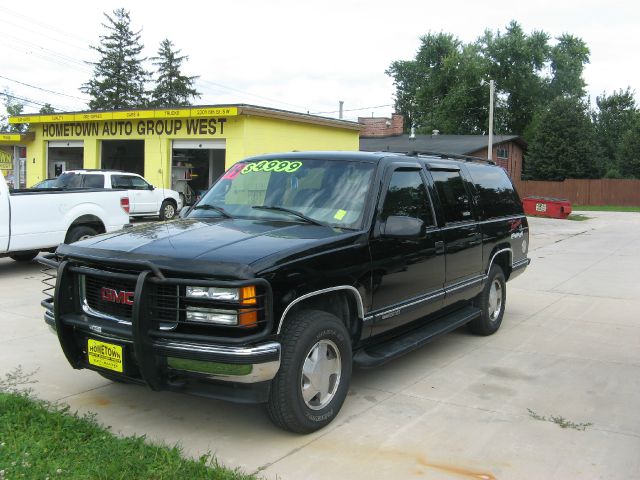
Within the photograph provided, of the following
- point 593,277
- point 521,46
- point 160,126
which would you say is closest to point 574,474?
point 593,277

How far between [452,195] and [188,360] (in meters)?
3.44

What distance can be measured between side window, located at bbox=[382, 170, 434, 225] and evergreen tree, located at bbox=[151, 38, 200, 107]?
64.1 metres

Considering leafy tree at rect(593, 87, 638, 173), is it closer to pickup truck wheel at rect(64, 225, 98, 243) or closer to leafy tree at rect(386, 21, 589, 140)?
leafy tree at rect(386, 21, 589, 140)

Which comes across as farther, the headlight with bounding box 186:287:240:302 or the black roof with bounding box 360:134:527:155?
the black roof with bounding box 360:134:527:155

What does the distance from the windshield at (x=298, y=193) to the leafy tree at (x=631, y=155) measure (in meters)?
52.8

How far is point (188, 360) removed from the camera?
11.6 ft

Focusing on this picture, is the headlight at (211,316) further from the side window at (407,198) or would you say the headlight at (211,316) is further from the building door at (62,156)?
the building door at (62,156)

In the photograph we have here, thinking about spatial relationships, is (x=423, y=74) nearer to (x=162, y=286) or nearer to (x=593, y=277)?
(x=593, y=277)

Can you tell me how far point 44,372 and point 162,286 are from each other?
7.57ft

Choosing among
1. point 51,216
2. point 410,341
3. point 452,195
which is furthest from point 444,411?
point 51,216

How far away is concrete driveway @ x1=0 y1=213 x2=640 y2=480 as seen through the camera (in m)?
3.69

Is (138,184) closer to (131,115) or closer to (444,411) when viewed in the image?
(131,115)

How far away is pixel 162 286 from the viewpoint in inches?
145

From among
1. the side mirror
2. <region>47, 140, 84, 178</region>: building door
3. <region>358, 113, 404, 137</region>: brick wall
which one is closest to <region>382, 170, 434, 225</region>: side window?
the side mirror
